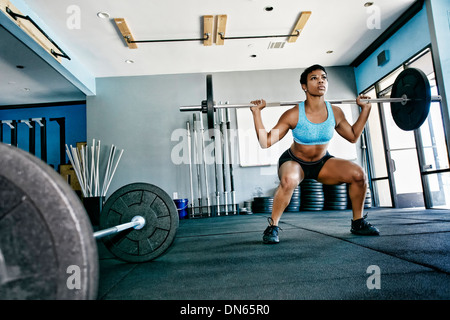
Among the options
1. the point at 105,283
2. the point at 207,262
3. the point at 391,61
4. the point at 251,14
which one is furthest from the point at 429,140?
the point at 105,283

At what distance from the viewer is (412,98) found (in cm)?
210

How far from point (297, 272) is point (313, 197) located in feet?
11.9

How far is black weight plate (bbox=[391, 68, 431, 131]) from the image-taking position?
1.97 metres

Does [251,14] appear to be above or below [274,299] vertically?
above

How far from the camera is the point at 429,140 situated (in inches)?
155

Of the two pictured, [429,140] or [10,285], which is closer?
[10,285]

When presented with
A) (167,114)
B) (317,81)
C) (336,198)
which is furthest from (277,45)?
(317,81)

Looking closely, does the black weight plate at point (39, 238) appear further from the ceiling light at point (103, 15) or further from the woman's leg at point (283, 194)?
the ceiling light at point (103, 15)

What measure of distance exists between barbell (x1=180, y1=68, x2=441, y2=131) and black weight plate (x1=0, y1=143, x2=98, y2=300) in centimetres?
136

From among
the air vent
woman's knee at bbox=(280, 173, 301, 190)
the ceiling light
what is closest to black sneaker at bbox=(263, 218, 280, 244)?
woman's knee at bbox=(280, 173, 301, 190)

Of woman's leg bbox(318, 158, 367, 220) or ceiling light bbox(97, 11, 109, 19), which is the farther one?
ceiling light bbox(97, 11, 109, 19)

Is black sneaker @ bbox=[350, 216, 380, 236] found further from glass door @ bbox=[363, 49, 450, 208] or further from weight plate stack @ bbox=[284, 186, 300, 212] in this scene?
weight plate stack @ bbox=[284, 186, 300, 212]
